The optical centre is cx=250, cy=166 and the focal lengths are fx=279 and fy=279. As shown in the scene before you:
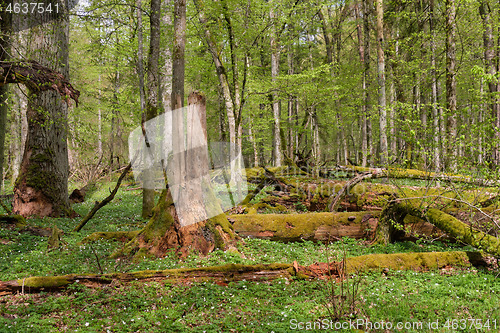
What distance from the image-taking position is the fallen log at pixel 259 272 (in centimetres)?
436

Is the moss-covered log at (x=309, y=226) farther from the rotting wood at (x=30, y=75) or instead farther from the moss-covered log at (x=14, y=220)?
the moss-covered log at (x=14, y=220)

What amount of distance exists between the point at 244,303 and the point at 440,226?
4715 millimetres

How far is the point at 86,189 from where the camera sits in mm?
16953

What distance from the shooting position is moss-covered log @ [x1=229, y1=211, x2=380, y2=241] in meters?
7.91

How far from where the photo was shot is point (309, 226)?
801 centimetres

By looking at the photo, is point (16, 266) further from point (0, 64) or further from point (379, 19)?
point (379, 19)

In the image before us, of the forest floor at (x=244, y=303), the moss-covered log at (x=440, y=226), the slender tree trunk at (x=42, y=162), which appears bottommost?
the forest floor at (x=244, y=303)

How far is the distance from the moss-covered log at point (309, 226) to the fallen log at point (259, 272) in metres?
2.30

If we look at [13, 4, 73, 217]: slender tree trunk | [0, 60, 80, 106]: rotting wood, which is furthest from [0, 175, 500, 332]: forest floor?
[13, 4, 73, 217]: slender tree trunk

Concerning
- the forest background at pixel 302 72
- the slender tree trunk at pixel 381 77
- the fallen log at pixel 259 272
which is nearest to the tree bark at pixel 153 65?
the forest background at pixel 302 72

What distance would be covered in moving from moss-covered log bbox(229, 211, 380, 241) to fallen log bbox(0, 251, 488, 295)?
230 centimetres

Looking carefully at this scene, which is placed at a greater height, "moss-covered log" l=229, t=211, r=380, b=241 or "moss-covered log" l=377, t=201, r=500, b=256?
"moss-covered log" l=377, t=201, r=500, b=256

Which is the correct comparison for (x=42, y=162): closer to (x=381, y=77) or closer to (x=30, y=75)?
(x=30, y=75)

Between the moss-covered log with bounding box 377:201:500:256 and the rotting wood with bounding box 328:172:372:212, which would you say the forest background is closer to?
the rotting wood with bounding box 328:172:372:212
